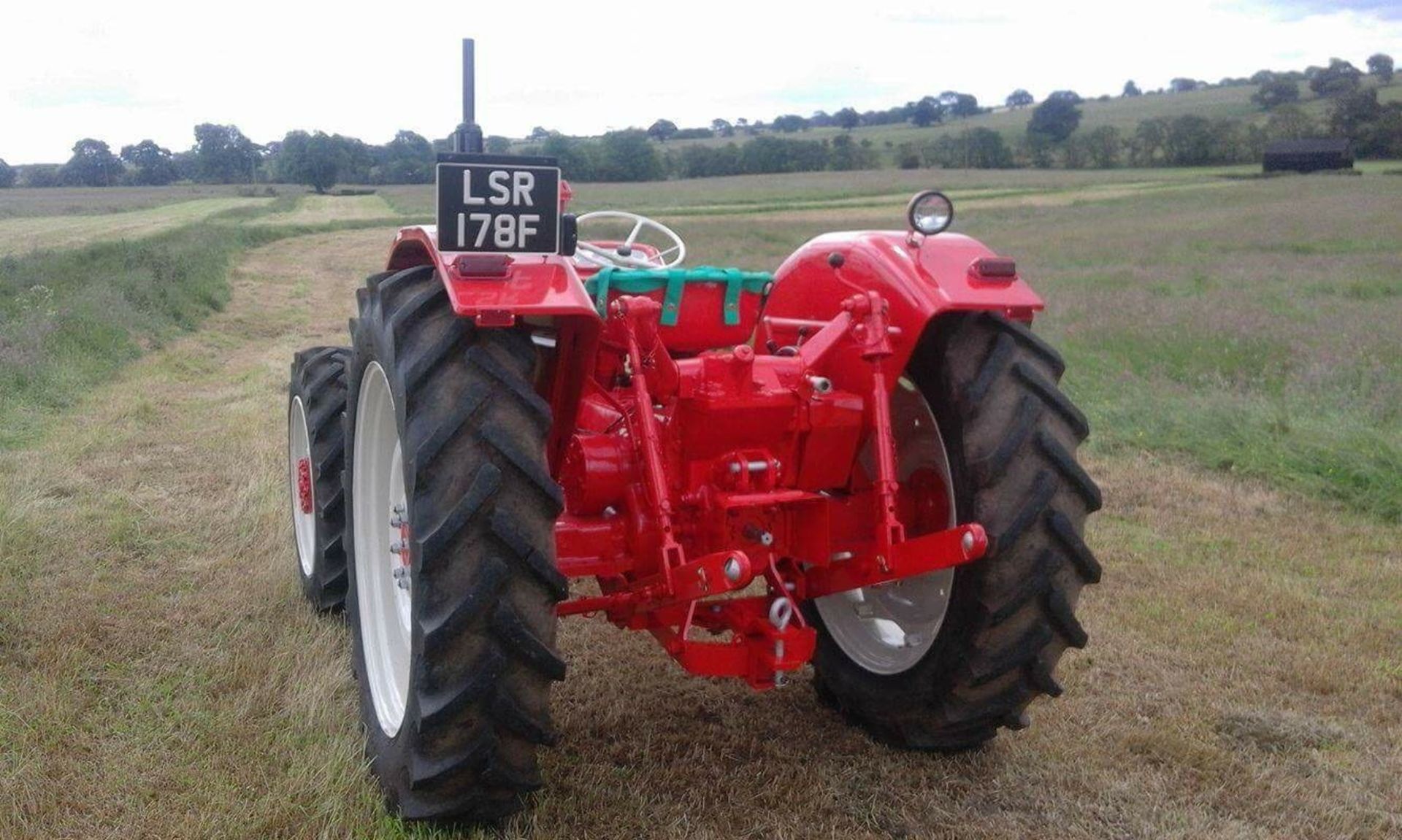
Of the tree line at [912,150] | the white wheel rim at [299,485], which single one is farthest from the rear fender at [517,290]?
the tree line at [912,150]

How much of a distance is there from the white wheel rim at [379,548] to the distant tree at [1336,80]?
57.6 m

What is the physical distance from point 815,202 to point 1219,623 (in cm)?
3553

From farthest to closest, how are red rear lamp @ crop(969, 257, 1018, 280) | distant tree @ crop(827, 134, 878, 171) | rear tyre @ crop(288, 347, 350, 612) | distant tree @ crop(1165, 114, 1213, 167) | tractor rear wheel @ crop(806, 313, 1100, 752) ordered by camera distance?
distant tree @ crop(827, 134, 878, 171) < distant tree @ crop(1165, 114, 1213, 167) < rear tyre @ crop(288, 347, 350, 612) < red rear lamp @ crop(969, 257, 1018, 280) < tractor rear wheel @ crop(806, 313, 1100, 752)

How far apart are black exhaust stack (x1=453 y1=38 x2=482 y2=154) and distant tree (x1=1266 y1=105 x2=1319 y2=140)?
47422 millimetres

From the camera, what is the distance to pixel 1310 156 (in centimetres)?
3994

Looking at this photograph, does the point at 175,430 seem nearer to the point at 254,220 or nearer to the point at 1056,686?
the point at 1056,686

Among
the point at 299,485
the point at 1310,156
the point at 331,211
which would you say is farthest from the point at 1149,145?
the point at 299,485

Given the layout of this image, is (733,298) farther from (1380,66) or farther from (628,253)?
(1380,66)

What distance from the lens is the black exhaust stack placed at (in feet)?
10.6

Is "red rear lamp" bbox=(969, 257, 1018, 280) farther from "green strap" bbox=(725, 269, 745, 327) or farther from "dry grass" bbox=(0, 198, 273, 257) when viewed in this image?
"dry grass" bbox=(0, 198, 273, 257)

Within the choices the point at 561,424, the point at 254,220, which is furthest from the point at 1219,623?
the point at 254,220

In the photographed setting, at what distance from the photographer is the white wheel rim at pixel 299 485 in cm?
463

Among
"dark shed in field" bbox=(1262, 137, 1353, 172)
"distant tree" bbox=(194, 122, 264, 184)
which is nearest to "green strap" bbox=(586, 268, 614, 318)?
"distant tree" bbox=(194, 122, 264, 184)

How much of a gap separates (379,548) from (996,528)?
5.62 ft
